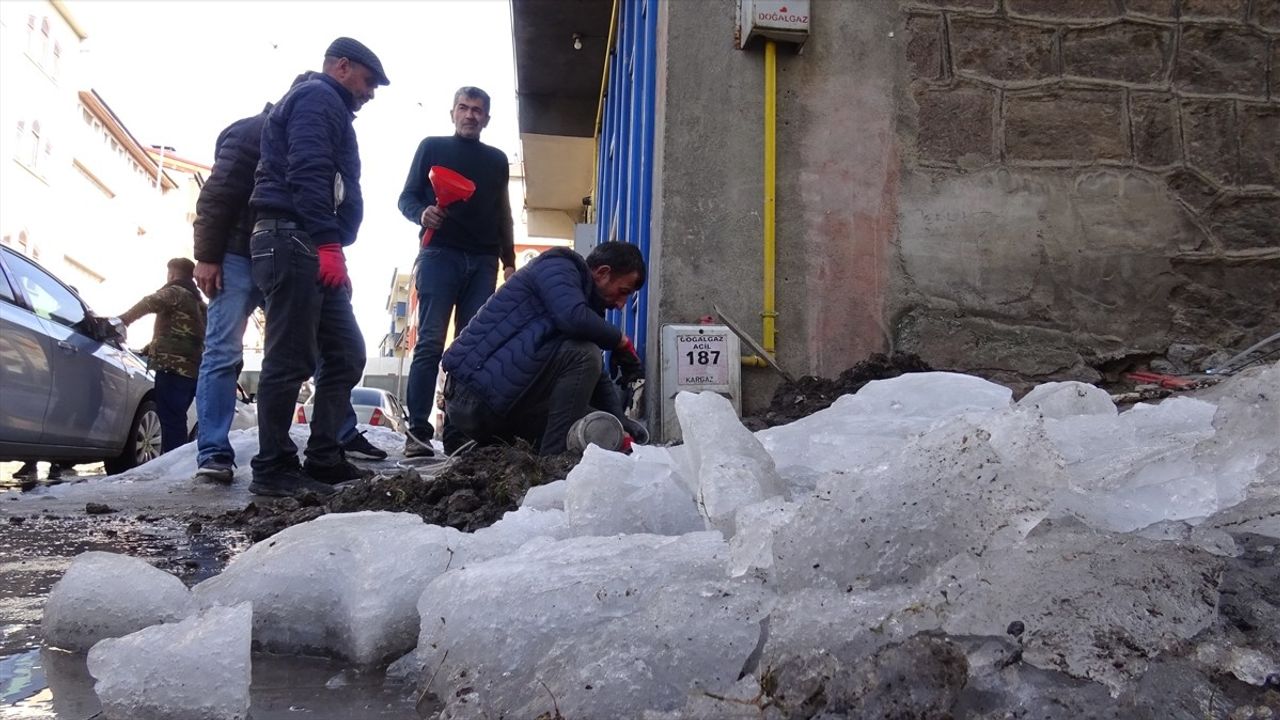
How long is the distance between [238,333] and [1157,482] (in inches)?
140

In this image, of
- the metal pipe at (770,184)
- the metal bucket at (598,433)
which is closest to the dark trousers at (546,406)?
the metal bucket at (598,433)

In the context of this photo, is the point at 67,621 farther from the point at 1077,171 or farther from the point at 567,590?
the point at 1077,171

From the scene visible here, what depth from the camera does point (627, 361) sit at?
3.87 m

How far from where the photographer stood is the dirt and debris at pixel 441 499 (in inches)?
84.6

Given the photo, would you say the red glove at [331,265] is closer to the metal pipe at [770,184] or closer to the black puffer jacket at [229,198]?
the black puffer jacket at [229,198]

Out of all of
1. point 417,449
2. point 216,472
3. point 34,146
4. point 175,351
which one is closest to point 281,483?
point 216,472

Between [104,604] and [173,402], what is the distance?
4679 millimetres

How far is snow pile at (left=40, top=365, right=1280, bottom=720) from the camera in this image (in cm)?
97

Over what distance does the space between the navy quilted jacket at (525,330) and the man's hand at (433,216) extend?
1317mm

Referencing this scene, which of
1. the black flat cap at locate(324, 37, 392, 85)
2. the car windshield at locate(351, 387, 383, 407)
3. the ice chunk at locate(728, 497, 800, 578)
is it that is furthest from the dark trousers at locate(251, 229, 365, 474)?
the car windshield at locate(351, 387, 383, 407)

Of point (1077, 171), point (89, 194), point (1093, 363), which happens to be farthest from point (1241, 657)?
point (89, 194)

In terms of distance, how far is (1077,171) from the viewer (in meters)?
3.97

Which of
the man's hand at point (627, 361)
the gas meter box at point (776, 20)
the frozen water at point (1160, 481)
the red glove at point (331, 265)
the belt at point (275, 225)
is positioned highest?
the gas meter box at point (776, 20)

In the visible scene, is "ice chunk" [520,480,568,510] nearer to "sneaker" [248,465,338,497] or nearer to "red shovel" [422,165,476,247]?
"sneaker" [248,465,338,497]
